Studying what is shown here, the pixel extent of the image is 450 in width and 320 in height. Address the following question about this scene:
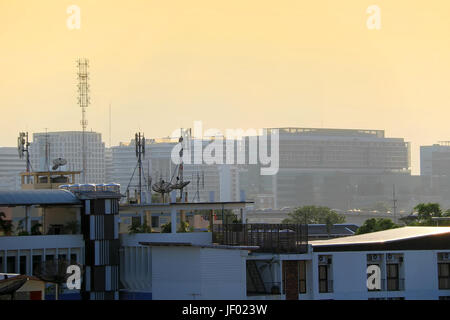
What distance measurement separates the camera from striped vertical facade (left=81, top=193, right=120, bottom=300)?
54406mm

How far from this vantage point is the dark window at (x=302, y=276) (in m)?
43.3

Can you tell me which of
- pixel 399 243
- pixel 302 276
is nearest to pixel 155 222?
pixel 302 276

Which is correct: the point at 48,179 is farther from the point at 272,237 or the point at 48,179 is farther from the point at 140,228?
the point at 272,237

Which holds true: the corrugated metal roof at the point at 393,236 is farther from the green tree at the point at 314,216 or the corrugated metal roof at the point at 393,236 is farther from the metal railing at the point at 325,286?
the green tree at the point at 314,216

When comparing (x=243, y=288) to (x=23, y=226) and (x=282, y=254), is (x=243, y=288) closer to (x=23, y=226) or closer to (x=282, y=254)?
(x=282, y=254)

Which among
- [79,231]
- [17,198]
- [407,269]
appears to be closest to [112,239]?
[79,231]

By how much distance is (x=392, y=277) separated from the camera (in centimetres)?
4359

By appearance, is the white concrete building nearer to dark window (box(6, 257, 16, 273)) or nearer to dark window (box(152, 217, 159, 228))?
dark window (box(6, 257, 16, 273))

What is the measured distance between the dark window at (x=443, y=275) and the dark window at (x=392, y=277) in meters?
1.92

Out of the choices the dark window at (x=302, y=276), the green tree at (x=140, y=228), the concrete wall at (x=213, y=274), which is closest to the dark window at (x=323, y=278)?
the dark window at (x=302, y=276)

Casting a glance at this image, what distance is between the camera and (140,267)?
5459 cm

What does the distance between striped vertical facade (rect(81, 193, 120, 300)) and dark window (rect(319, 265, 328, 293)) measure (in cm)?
1475

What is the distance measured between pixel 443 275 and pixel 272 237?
746cm
